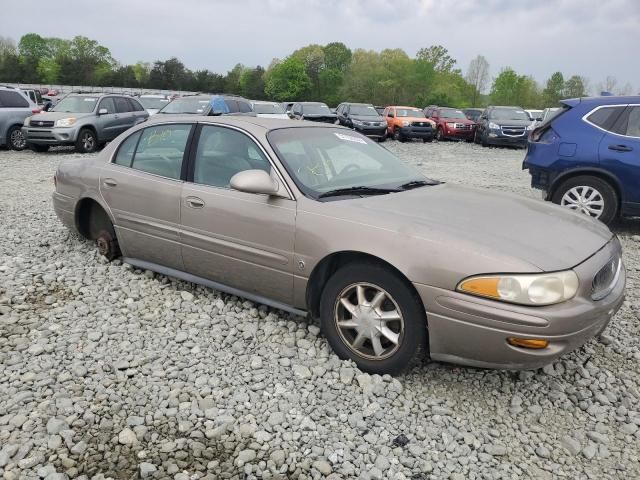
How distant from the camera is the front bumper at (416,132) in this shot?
72.4ft

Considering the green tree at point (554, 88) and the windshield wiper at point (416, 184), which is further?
the green tree at point (554, 88)

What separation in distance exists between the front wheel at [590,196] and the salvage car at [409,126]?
15.8m

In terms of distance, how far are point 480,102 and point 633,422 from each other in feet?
275

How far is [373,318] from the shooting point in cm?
→ 307

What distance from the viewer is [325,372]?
322 cm

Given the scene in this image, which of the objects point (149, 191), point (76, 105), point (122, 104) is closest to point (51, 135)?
point (76, 105)

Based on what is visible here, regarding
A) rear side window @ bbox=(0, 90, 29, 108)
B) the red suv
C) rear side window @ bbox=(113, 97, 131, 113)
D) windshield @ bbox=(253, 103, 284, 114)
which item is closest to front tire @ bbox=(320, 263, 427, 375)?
rear side window @ bbox=(113, 97, 131, 113)

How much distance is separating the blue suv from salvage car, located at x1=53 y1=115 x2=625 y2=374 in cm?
339

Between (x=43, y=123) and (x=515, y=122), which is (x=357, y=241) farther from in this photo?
(x=515, y=122)

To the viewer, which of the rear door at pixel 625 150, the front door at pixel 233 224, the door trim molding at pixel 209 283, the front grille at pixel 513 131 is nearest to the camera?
the front door at pixel 233 224

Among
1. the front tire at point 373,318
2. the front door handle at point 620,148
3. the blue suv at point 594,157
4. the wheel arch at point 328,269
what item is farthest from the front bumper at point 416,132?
the front tire at point 373,318

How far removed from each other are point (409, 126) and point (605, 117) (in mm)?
15813

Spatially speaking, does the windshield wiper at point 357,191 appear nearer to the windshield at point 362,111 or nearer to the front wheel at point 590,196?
the front wheel at point 590,196

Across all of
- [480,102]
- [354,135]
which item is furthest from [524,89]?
[354,135]
